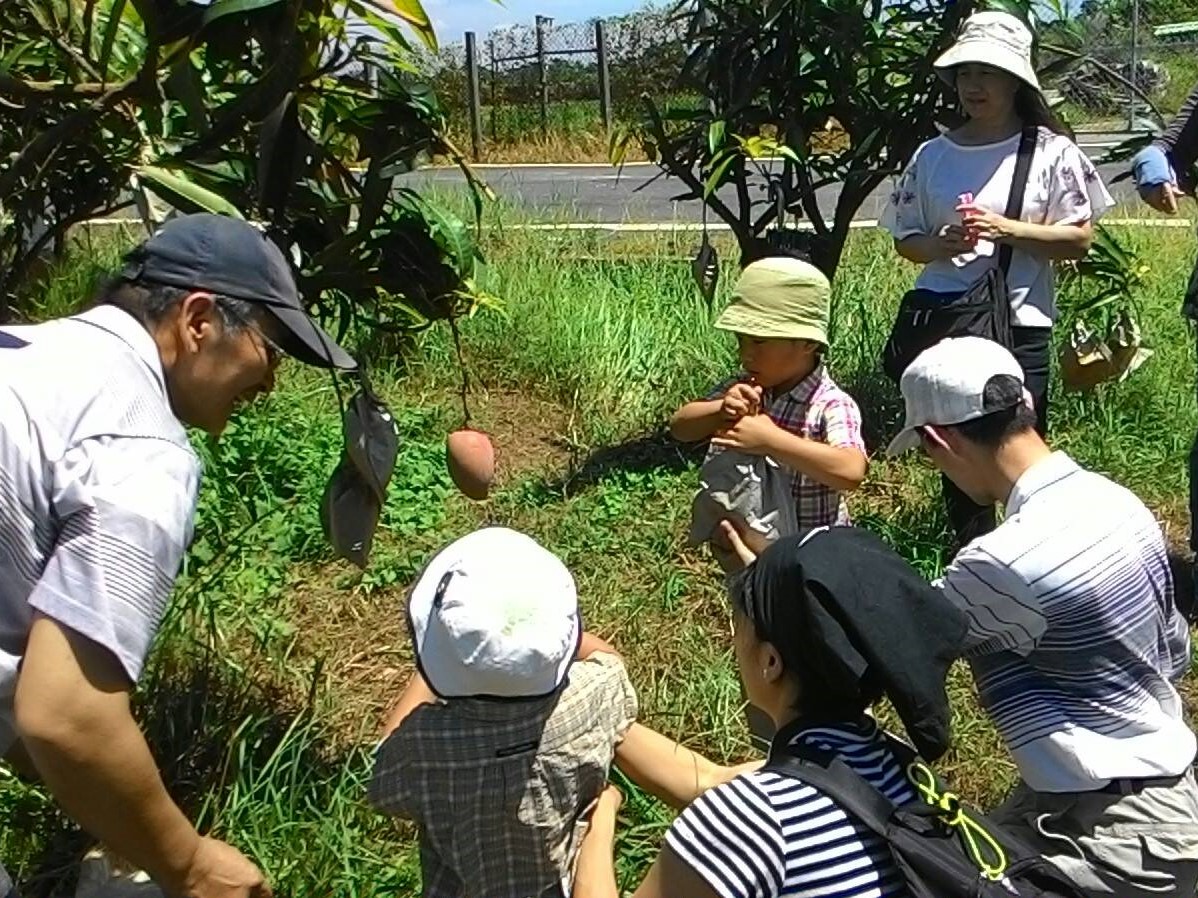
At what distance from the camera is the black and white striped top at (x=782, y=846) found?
168 cm

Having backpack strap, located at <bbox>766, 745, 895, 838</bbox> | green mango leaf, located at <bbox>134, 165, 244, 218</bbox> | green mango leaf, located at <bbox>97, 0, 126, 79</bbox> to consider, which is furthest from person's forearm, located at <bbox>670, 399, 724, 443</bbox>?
green mango leaf, located at <bbox>97, 0, 126, 79</bbox>

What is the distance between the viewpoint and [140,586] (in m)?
1.85

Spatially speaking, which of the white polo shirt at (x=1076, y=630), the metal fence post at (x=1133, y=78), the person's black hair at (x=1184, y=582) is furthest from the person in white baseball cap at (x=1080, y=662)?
the metal fence post at (x=1133, y=78)

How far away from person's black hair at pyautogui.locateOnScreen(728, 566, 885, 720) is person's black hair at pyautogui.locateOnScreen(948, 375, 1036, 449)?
78 cm

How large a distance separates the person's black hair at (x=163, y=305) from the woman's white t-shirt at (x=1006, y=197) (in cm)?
243

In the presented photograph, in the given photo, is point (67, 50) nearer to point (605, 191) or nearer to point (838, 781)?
point (838, 781)

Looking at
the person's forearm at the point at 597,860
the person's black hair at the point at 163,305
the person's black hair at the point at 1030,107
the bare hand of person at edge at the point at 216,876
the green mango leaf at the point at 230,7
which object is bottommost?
the person's forearm at the point at 597,860

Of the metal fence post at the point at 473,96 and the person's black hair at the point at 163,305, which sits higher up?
the person's black hair at the point at 163,305

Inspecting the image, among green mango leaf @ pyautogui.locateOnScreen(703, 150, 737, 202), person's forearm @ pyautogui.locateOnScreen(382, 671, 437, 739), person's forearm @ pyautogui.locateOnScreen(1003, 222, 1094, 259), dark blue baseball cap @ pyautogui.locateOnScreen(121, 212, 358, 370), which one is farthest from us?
green mango leaf @ pyautogui.locateOnScreen(703, 150, 737, 202)

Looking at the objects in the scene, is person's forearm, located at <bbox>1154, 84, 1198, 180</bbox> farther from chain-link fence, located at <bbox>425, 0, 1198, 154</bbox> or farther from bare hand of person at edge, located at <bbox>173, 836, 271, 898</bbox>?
chain-link fence, located at <bbox>425, 0, 1198, 154</bbox>

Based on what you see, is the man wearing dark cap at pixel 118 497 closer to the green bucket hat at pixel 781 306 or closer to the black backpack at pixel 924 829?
the black backpack at pixel 924 829

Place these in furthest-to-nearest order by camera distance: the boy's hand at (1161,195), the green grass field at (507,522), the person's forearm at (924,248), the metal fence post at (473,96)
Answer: the metal fence post at (473,96), the boy's hand at (1161,195), the person's forearm at (924,248), the green grass field at (507,522)

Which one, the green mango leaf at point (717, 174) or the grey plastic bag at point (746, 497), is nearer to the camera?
the grey plastic bag at point (746, 497)

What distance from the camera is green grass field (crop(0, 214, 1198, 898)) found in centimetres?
322
